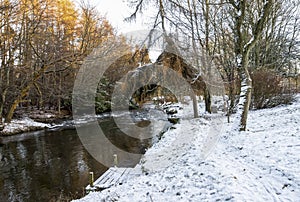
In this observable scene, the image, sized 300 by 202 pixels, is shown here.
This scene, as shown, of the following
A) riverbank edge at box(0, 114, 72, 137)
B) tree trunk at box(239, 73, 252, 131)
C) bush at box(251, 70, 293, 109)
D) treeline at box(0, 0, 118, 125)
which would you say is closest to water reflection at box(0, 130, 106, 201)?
riverbank edge at box(0, 114, 72, 137)

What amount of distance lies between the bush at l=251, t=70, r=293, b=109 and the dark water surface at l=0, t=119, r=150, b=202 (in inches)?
313

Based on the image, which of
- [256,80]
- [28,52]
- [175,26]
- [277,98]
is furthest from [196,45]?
[28,52]

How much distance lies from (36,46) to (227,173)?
18.3 meters

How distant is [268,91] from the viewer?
46.5 feet

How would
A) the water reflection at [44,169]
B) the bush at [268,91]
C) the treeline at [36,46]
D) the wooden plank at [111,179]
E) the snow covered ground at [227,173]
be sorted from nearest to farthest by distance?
the snow covered ground at [227,173]
the wooden plank at [111,179]
the water reflection at [44,169]
the bush at [268,91]
the treeline at [36,46]

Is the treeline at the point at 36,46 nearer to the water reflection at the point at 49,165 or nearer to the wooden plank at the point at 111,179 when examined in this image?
the water reflection at the point at 49,165

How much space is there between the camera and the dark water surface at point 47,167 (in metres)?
6.69

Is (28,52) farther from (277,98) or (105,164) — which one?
(277,98)

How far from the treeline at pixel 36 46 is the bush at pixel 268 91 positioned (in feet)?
38.9

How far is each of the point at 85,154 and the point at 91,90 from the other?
555 inches

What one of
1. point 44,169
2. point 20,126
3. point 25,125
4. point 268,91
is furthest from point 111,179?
point 25,125

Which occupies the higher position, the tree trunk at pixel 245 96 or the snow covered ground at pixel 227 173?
the tree trunk at pixel 245 96

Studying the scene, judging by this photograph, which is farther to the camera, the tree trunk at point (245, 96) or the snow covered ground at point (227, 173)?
the tree trunk at point (245, 96)

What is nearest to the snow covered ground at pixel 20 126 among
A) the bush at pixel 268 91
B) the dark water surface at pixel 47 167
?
the dark water surface at pixel 47 167
